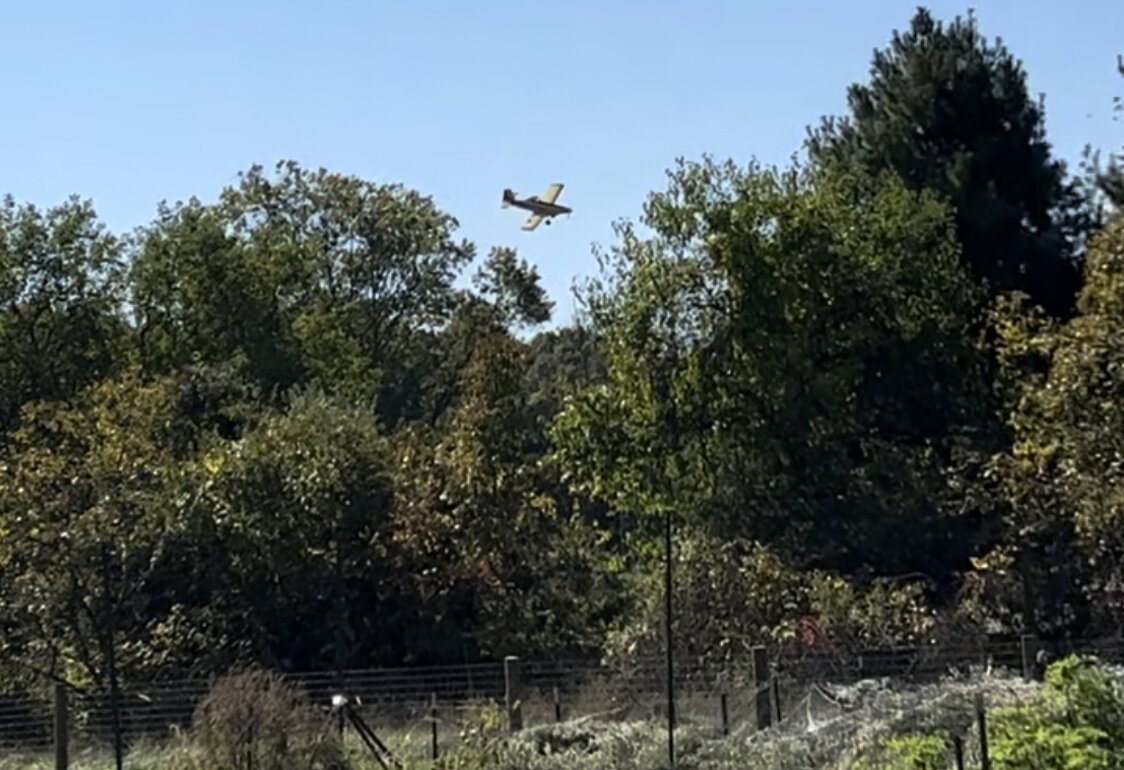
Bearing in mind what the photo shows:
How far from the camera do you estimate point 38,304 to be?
1406 inches

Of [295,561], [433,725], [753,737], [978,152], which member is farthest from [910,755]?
[978,152]

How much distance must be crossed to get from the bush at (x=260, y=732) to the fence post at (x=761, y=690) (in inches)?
152

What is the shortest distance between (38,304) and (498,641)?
52.0 feet

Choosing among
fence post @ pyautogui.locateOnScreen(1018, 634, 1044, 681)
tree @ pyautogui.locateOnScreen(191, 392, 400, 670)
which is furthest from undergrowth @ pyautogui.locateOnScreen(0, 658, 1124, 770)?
tree @ pyautogui.locateOnScreen(191, 392, 400, 670)

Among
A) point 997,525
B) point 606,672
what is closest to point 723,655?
point 606,672

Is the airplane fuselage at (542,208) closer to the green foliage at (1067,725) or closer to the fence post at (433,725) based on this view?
the fence post at (433,725)

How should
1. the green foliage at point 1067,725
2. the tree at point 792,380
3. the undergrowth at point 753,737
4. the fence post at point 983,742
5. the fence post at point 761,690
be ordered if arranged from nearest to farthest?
1. the green foliage at point 1067,725
2. the fence post at point 983,742
3. the undergrowth at point 753,737
4. the fence post at point 761,690
5. the tree at point 792,380

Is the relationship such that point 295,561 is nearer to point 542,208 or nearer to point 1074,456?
point 542,208

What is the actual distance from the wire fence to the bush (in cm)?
136

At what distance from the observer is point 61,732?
17750 millimetres

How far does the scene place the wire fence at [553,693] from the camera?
697 inches

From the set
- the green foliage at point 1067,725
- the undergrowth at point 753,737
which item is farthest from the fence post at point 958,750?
the green foliage at point 1067,725

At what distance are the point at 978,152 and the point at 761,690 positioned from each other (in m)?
13.9

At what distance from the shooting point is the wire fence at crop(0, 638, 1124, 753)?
17703mm
